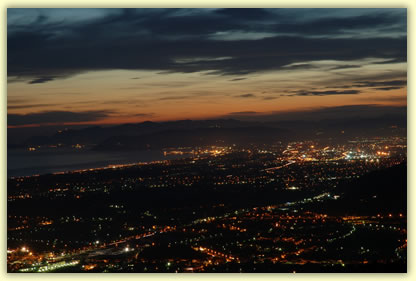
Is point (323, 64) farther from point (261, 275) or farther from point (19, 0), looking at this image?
point (19, 0)

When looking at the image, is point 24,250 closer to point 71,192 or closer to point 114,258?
point 114,258

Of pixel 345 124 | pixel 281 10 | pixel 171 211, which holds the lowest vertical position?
pixel 171 211

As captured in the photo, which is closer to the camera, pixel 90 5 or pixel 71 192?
pixel 90 5

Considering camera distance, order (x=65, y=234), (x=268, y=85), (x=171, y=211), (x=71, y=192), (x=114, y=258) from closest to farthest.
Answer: (x=114, y=258) → (x=268, y=85) → (x=65, y=234) → (x=171, y=211) → (x=71, y=192)

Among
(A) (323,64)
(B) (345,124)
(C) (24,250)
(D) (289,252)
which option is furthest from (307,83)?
(C) (24,250)

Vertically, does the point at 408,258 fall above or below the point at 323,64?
below

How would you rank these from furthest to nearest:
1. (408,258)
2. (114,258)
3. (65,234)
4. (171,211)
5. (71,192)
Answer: (71,192) < (171,211) < (65,234) < (114,258) < (408,258)

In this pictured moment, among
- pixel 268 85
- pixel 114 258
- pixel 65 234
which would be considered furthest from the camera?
pixel 65 234

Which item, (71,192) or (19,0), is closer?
(19,0)

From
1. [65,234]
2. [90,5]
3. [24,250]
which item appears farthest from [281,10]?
[65,234]
